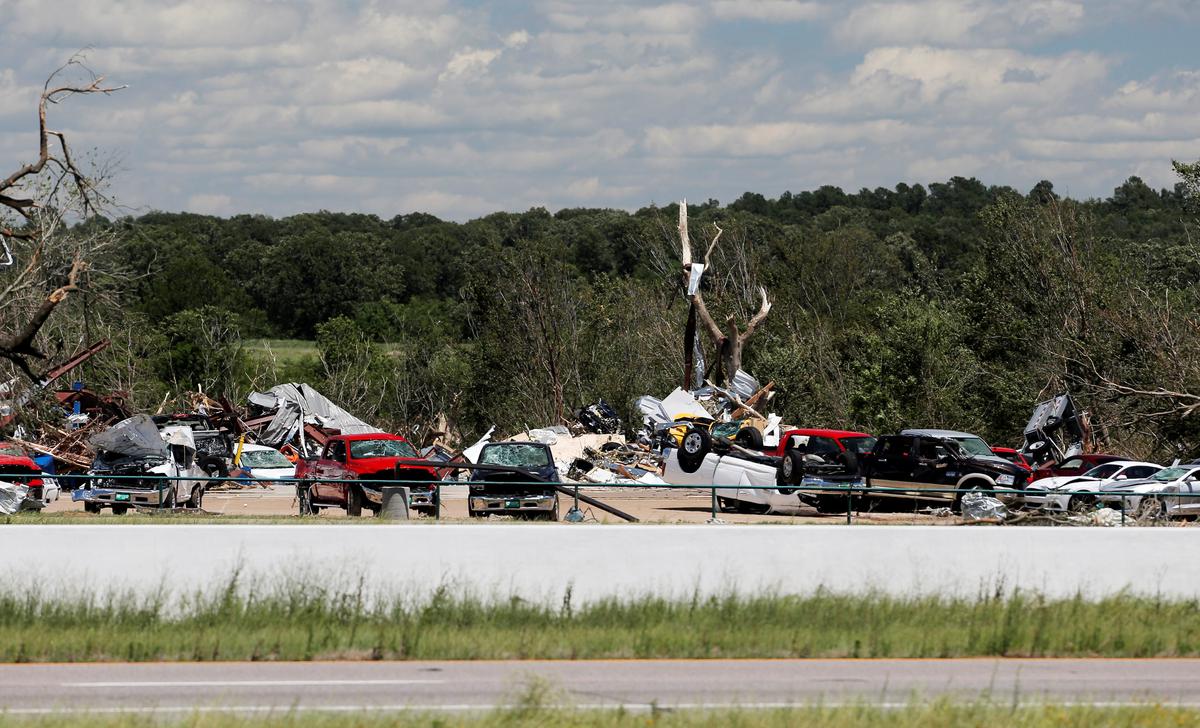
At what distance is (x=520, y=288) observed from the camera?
215 feet

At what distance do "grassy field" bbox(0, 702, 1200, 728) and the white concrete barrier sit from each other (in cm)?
632

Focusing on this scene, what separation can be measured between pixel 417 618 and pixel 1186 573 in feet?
32.9

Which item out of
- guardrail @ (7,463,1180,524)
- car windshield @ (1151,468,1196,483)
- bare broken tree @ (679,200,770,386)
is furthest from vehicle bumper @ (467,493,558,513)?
bare broken tree @ (679,200,770,386)

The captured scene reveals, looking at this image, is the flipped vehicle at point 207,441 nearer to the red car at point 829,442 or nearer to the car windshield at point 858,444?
the red car at point 829,442

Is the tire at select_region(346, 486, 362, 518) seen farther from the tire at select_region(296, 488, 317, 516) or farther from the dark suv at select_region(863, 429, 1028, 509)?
the dark suv at select_region(863, 429, 1028, 509)

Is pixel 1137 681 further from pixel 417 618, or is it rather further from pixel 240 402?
pixel 240 402

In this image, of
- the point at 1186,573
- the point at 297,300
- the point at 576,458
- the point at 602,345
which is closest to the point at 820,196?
the point at 297,300

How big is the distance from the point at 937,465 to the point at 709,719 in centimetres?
2181

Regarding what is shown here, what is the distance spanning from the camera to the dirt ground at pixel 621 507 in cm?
2778

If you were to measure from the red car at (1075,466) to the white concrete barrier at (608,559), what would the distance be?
15.9m

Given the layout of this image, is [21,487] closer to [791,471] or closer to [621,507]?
[621,507]

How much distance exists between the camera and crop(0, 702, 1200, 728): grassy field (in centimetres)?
991

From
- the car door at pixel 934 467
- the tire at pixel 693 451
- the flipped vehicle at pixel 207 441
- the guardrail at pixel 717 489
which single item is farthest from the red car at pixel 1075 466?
the flipped vehicle at pixel 207 441

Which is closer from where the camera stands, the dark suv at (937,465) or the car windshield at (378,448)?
the dark suv at (937,465)
